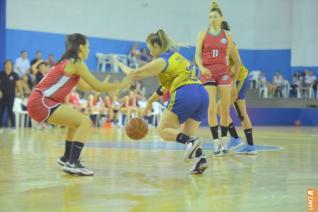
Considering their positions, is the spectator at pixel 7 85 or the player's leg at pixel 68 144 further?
the spectator at pixel 7 85

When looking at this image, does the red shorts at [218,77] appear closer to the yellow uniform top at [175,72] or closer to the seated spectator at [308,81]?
the yellow uniform top at [175,72]

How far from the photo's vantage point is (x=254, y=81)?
28.9 meters

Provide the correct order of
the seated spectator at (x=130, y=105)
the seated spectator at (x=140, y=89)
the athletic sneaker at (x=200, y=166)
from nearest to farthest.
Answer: the athletic sneaker at (x=200, y=166) < the seated spectator at (x=130, y=105) < the seated spectator at (x=140, y=89)

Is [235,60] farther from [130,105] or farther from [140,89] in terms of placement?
Result: [140,89]

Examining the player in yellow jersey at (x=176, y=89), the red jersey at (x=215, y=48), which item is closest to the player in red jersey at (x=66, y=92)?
the player in yellow jersey at (x=176, y=89)

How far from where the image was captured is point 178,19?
93.7 ft

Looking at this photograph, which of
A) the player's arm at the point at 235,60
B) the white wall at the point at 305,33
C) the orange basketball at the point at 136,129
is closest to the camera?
the orange basketball at the point at 136,129

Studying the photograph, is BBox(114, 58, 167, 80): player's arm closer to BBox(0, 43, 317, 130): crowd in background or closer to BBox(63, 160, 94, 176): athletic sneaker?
BBox(63, 160, 94, 176): athletic sneaker

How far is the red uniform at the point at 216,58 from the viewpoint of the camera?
8266mm

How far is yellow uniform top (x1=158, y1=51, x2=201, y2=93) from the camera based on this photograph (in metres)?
6.17

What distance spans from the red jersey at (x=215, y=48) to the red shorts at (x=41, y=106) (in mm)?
3189

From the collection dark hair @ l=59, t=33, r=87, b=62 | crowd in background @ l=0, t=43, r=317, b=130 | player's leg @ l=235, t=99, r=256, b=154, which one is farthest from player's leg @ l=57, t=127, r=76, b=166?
crowd in background @ l=0, t=43, r=317, b=130

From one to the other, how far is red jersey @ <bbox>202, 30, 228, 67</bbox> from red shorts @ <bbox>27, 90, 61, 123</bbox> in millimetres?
3189

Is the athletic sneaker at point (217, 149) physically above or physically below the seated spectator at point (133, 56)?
below
